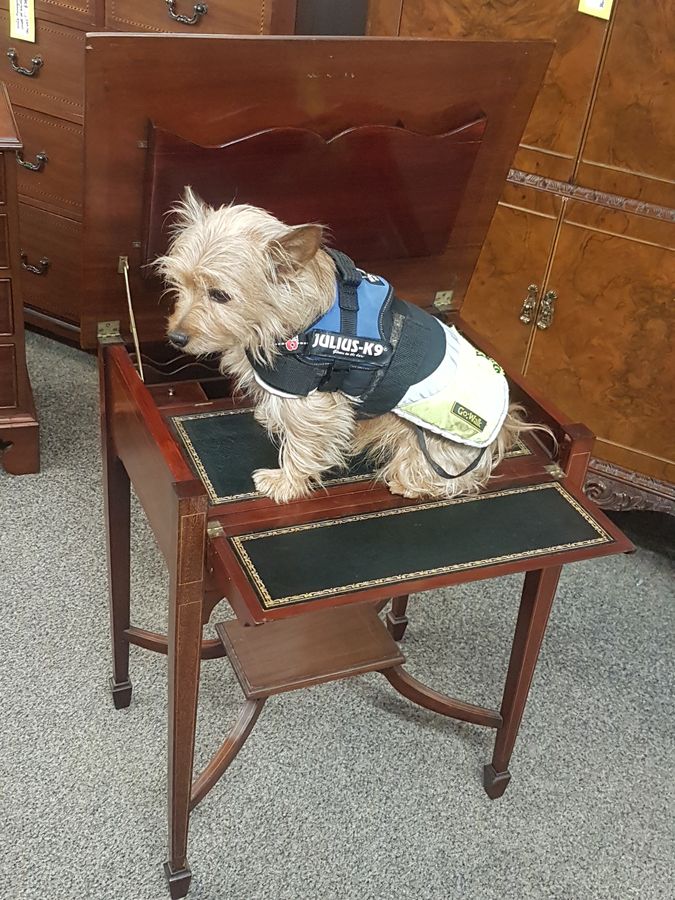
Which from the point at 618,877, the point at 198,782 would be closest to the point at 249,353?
the point at 198,782

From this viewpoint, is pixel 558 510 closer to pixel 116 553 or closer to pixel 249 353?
pixel 249 353

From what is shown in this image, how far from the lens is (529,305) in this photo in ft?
8.62

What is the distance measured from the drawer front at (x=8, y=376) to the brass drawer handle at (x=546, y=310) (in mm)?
1448

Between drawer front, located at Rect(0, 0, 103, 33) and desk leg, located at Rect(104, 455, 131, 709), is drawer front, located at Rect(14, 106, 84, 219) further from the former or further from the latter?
desk leg, located at Rect(104, 455, 131, 709)

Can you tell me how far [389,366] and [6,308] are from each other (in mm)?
1398

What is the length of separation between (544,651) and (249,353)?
4.37ft

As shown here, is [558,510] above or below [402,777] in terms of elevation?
above

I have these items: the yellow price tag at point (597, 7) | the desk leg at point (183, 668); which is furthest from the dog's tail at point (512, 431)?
the yellow price tag at point (597, 7)

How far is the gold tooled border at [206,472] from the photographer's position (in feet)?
4.92

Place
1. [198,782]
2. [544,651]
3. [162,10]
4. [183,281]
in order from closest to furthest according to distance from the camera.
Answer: [183,281] < [198,782] < [544,651] < [162,10]

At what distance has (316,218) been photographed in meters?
1.68

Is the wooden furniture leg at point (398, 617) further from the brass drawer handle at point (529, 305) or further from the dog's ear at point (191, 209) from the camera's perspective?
the dog's ear at point (191, 209)

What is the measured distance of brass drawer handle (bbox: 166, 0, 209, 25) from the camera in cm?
262

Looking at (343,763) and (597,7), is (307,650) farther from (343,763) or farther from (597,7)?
(597,7)
